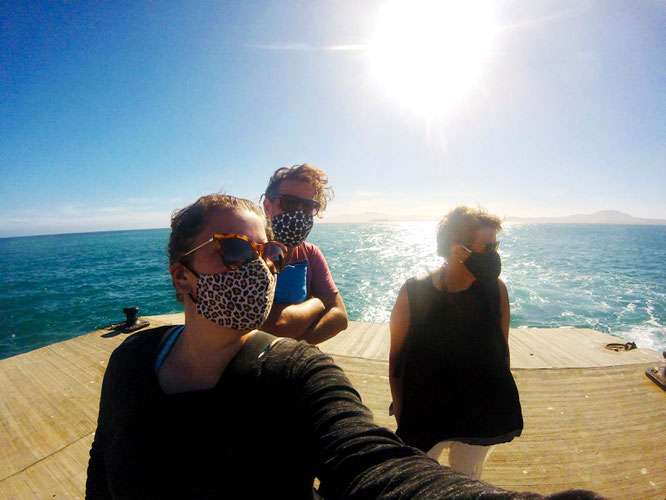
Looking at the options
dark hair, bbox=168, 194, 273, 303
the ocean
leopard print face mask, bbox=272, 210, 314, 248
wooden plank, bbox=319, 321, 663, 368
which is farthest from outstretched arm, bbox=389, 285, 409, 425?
the ocean

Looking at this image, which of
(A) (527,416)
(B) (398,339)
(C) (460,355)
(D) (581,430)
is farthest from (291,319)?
(D) (581,430)

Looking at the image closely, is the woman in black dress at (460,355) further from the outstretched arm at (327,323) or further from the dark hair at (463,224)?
the outstretched arm at (327,323)

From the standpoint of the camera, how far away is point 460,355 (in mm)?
2166

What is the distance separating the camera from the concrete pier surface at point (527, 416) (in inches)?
123

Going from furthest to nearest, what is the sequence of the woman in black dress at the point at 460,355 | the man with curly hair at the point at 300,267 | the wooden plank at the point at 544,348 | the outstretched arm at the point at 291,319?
the wooden plank at the point at 544,348 < the woman in black dress at the point at 460,355 < the man with curly hair at the point at 300,267 < the outstretched arm at the point at 291,319

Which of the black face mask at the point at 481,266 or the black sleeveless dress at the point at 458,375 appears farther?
the black face mask at the point at 481,266

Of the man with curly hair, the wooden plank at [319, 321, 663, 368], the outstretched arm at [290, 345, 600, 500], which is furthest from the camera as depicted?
the wooden plank at [319, 321, 663, 368]

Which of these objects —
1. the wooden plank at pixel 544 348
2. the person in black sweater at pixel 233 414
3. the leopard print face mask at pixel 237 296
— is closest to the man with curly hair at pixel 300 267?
the leopard print face mask at pixel 237 296

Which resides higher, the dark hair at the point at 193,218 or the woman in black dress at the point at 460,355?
the dark hair at the point at 193,218

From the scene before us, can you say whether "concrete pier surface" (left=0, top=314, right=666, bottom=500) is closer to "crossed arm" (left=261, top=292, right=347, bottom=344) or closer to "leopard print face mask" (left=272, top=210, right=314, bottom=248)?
"crossed arm" (left=261, top=292, right=347, bottom=344)

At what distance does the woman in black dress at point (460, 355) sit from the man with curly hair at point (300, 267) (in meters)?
0.67

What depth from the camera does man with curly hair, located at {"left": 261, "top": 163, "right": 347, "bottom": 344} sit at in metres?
1.77

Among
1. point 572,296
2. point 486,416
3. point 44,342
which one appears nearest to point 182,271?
point 486,416

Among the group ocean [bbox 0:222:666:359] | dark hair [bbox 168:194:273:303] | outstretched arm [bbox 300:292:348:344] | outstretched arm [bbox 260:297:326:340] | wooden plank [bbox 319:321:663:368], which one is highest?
dark hair [bbox 168:194:273:303]
